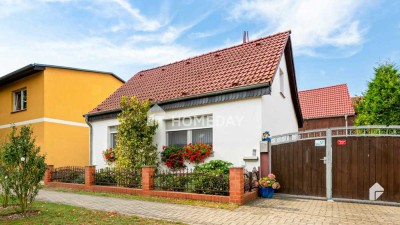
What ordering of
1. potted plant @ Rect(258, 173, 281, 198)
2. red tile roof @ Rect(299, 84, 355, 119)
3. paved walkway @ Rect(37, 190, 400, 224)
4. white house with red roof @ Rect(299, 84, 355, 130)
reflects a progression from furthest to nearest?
red tile roof @ Rect(299, 84, 355, 119), white house with red roof @ Rect(299, 84, 355, 130), potted plant @ Rect(258, 173, 281, 198), paved walkway @ Rect(37, 190, 400, 224)

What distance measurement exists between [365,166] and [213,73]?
22.4ft

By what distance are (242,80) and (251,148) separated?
8.12 feet

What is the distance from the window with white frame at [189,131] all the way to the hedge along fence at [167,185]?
91.7 inches

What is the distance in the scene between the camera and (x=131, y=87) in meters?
17.1

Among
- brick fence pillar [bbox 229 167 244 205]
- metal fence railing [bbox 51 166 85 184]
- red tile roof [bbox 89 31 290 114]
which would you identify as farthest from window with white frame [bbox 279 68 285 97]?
metal fence railing [bbox 51 166 85 184]

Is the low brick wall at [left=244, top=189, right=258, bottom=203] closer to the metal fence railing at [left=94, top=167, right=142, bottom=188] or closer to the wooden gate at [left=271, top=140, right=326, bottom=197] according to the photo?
the wooden gate at [left=271, top=140, right=326, bottom=197]

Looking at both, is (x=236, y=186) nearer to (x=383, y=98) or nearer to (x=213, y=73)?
(x=213, y=73)

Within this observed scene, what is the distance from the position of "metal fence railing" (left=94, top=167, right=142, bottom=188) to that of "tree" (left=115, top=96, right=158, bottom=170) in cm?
65

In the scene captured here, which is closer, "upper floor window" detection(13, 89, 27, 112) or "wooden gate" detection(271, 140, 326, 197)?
"wooden gate" detection(271, 140, 326, 197)

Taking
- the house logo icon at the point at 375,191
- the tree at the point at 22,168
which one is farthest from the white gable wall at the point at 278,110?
the tree at the point at 22,168

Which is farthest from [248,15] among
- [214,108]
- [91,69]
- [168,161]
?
[91,69]

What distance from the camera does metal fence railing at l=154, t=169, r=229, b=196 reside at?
8852 millimetres

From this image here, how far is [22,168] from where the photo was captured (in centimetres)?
741

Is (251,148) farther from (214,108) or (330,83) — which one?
(330,83)
